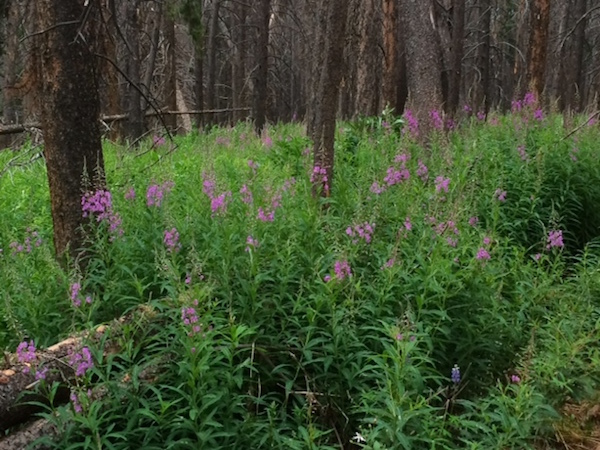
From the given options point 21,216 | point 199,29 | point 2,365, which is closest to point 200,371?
point 2,365

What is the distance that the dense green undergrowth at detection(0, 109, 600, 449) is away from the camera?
2.88 m

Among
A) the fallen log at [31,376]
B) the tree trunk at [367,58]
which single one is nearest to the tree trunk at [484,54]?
the tree trunk at [367,58]

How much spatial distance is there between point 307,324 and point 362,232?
0.74 meters

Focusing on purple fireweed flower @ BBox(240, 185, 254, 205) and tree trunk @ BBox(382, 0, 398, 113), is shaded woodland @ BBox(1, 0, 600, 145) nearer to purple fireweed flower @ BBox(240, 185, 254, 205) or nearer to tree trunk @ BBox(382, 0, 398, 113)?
tree trunk @ BBox(382, 0, 398, 113)

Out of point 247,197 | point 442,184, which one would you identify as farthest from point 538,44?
point 247,197

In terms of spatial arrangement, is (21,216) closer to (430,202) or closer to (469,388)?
(430,202)

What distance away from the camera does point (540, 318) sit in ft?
13.6

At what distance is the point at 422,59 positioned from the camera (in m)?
7.95

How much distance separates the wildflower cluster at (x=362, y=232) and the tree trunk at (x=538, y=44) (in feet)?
25.5

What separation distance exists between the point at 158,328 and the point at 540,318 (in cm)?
264

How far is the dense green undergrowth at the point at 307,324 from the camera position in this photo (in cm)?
288

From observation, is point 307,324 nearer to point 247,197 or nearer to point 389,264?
point 389,264

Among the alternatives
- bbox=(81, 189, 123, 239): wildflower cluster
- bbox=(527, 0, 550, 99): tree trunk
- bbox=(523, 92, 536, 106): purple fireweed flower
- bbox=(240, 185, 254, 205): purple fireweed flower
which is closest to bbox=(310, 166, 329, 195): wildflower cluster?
bbox=(240, 185, 254, 205): purple fireweed flower

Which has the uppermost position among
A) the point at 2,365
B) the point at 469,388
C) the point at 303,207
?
the point at 303,207
